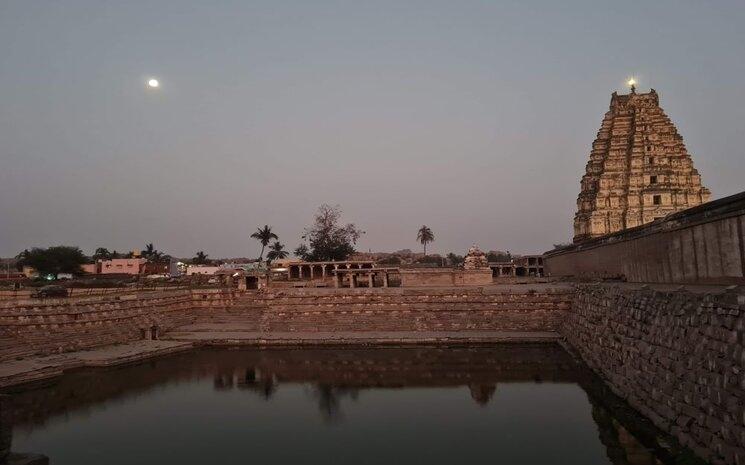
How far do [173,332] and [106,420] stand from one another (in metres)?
12.5

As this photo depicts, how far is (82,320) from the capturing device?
2223 cm

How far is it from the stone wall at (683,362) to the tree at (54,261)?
5377 centimetres

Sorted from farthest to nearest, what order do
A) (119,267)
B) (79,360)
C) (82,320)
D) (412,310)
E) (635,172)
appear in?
(119,267) < (635,172) < (412,310) < (82,320) < (79,360)

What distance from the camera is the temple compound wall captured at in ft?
41.2

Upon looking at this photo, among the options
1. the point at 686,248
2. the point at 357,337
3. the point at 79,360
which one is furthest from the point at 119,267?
the point at 686,248

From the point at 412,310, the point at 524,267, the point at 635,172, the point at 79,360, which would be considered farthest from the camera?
the point at 524,267

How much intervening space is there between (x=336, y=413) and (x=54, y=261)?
5030cm

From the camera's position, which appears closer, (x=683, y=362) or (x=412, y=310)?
(x=683, y=362)

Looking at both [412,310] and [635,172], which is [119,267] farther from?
[635,172]

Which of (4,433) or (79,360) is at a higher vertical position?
(4,433)

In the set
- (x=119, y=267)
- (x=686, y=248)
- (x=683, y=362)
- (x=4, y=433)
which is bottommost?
(x=4, y=433)

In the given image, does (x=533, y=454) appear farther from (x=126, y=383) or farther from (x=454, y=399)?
(x=126, y=383)

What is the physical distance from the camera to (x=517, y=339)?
72.4 feet

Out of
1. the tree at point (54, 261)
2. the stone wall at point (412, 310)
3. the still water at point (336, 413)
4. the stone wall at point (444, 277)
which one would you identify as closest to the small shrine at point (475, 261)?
the stone wall at point (444, 277)
